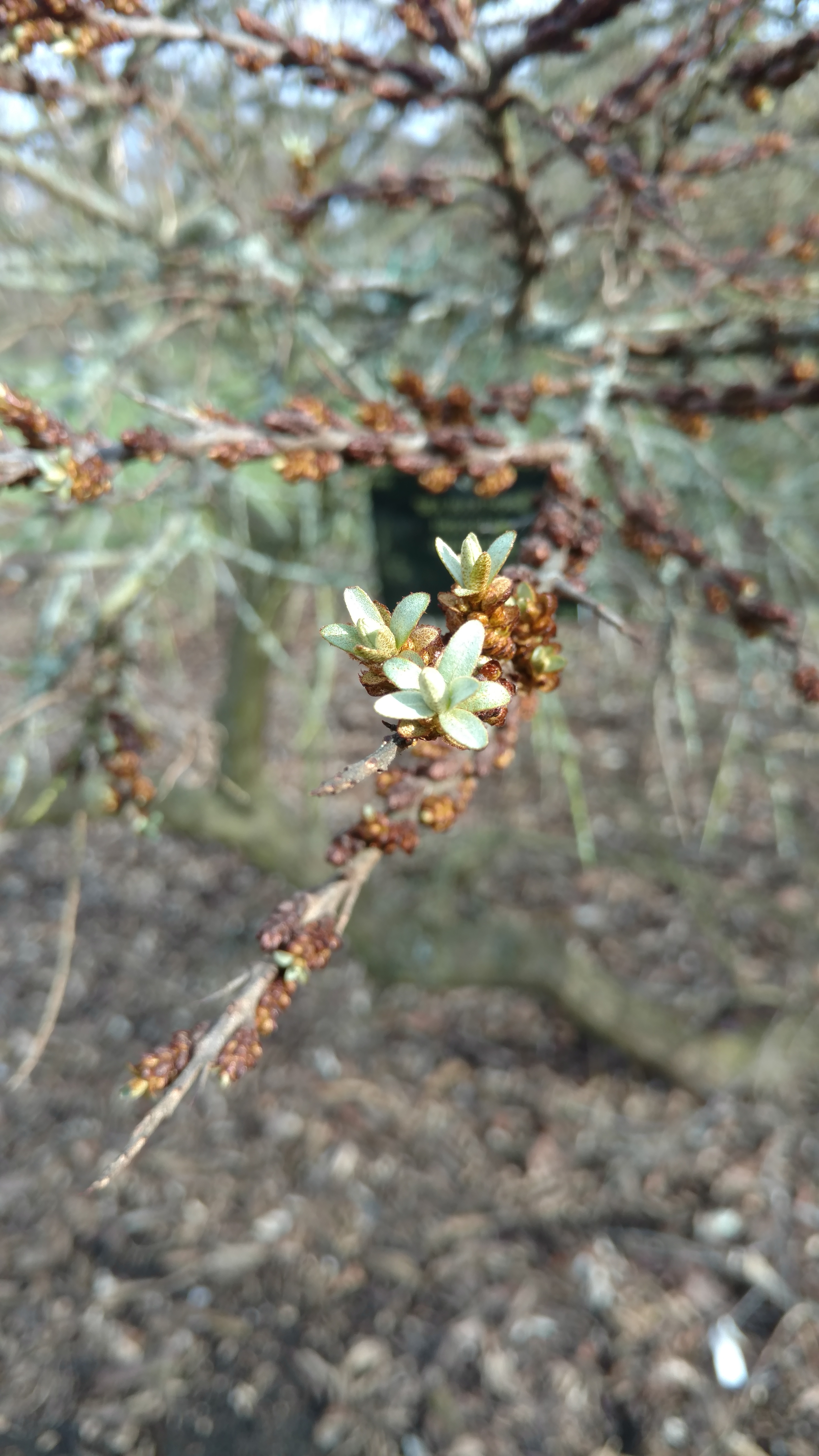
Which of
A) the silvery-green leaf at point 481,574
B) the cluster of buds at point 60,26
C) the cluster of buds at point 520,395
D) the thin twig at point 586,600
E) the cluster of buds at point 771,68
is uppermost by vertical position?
the cluster of buds at point 60,26

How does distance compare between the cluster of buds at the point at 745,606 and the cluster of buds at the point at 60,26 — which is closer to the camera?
the cluster of buds at the point at 60,26

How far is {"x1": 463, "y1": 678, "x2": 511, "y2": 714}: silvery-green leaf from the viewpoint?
1.79ft

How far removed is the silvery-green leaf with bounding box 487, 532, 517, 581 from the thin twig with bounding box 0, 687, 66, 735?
1081mm

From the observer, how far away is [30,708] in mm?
1429

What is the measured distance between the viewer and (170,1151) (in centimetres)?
321

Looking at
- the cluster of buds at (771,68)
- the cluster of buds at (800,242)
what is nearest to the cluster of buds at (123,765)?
the cluster of buds at (771,68)

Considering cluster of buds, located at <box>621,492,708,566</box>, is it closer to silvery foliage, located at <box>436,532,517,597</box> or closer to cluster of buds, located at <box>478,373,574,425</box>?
cluster of buds, located at <box>478,373,574,425</box>

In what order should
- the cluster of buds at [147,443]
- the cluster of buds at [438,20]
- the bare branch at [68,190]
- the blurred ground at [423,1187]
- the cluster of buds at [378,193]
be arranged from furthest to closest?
1. the blurred ground at [423,1187]
2. the bare branch at [68,190]
3. the cluster of buds at [378,193]
4. the cluster of buds at [438,20]
5. the cluster of buds at [147,443]

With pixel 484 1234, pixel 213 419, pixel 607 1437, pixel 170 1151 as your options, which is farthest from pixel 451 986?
pixel 213 419

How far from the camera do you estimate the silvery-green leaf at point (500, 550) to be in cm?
58

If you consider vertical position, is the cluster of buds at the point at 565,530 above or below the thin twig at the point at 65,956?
above

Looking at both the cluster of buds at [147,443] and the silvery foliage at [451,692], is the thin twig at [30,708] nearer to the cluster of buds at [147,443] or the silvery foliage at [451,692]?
the cluster of buds at [147,443]

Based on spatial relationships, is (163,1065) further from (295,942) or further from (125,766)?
(125,766)

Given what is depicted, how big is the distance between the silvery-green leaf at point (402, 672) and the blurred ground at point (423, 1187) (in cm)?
133
